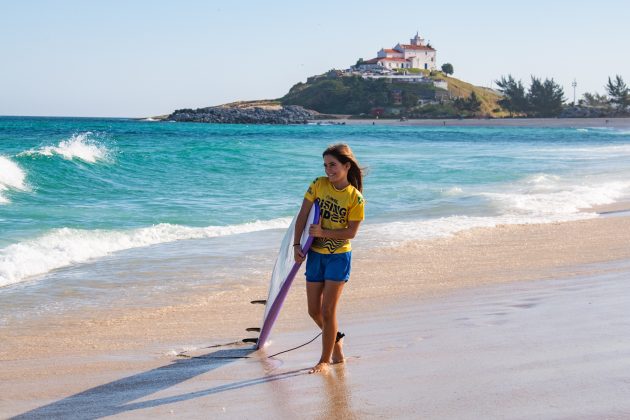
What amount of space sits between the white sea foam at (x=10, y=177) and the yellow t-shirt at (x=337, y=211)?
Answer: 11.6 meters

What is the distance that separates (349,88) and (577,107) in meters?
43.2

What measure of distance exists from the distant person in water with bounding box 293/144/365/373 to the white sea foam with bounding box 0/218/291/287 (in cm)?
428

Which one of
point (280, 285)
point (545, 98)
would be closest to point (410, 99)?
point (545, 98)

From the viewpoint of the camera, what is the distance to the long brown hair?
4154 mm

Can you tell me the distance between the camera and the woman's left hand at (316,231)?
418 centimetres

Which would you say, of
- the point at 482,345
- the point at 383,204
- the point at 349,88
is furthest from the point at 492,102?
the point at 482,345

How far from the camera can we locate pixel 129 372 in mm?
4258

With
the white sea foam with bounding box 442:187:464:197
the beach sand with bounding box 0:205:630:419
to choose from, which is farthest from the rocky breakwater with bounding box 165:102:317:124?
the beach sand with bounding box 0:205:630:419

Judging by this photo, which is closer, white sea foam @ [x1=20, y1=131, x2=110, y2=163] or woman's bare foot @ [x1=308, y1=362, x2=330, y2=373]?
woman's bare foot @ [x1=308, y1=362, x2=330, y2=373]

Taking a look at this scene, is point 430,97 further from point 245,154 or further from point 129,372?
point 129,372

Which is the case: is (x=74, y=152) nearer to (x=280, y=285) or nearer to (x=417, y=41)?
(x=280, y=285)

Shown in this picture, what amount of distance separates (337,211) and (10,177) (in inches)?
558

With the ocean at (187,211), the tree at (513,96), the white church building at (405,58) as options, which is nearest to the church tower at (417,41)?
the white church building at (405,58)

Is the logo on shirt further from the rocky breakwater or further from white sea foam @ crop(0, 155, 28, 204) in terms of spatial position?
the rocky breakwater
